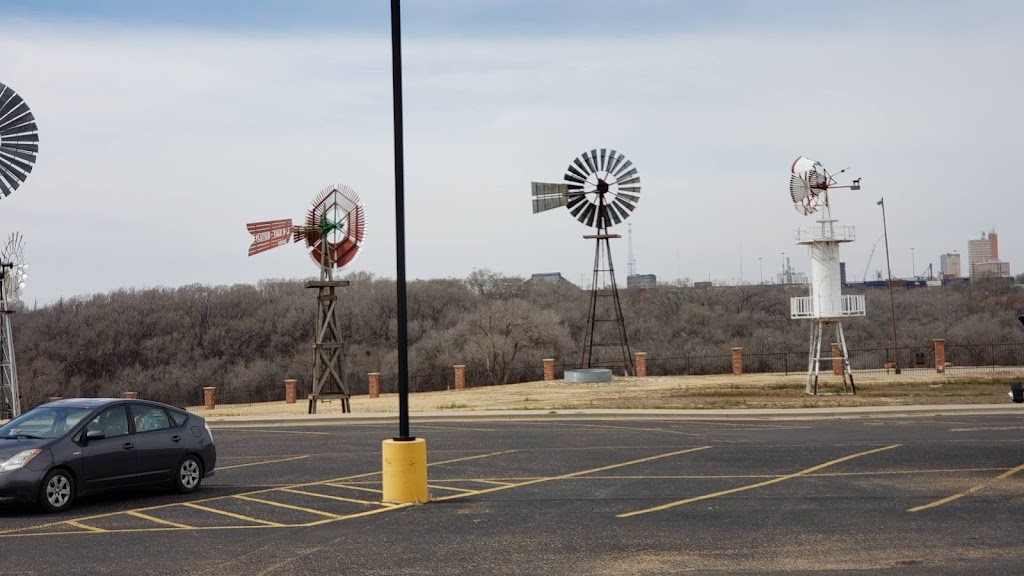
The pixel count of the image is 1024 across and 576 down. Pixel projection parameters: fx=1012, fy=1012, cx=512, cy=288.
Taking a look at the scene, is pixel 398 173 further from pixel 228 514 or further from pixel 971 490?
pixel 971 490

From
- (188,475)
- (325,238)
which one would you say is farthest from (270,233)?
(188,475)

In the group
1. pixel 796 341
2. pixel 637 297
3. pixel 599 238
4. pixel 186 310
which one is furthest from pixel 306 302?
pixel 599 238

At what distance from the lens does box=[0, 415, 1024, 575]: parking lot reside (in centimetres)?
953

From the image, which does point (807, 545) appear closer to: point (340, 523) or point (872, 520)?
point (872, 520)

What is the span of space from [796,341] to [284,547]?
244 ft

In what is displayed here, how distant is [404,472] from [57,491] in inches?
172

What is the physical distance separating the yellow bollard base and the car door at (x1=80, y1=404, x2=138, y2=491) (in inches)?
142

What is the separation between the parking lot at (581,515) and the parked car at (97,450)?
0.33 metres

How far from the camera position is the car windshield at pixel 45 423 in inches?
518

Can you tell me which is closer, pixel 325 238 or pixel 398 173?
pixel 398 173

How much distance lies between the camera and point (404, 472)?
13000 millimetres

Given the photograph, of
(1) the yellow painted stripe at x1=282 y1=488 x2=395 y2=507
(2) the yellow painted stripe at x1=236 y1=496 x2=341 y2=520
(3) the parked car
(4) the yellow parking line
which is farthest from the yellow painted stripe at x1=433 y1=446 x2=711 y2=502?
(3) the parked car

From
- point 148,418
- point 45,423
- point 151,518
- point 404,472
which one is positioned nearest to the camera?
point 151,518

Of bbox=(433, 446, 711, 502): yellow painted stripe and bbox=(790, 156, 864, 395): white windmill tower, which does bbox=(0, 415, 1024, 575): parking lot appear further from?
bbox=(790, 156, 864, 395): white windmill tower
